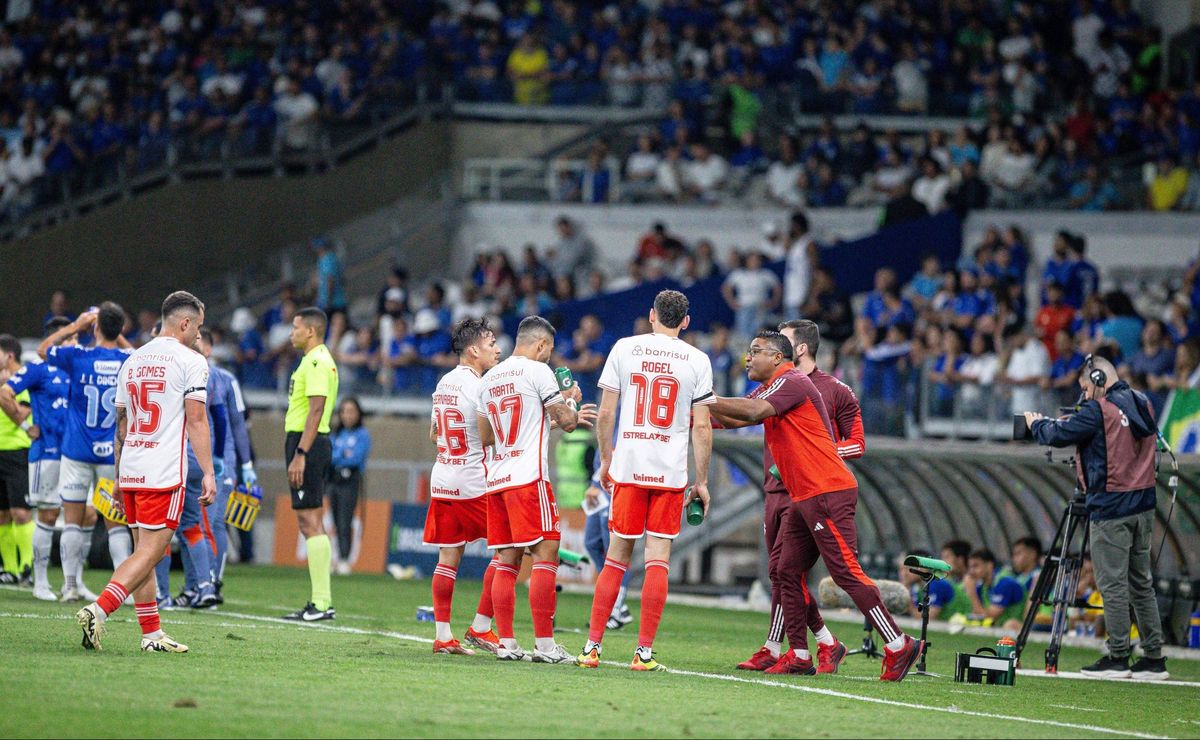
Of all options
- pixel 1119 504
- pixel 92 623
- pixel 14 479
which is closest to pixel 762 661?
pixel 1119 504

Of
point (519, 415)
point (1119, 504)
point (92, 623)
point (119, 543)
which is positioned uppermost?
point (519, 415)

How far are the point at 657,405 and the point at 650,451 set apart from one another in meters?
0.31

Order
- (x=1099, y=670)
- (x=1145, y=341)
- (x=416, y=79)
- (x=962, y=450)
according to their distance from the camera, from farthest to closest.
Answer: (x=416, y=79), (x=1145, y=341), (x=962, y=450), (x=1099, y=670)

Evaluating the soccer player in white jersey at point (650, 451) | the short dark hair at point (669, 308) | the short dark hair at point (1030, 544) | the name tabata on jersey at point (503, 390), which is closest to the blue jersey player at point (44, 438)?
the name tabata on jersey at point (503, 390)

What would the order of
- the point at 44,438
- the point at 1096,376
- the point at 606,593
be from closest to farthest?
the point at 606,593
the point at 1096,376
the point at 44,438

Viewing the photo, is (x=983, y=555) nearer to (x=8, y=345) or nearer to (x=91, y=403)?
(x=91, y=403)

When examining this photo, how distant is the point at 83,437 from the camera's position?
15.1 m

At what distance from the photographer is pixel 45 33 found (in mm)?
36531

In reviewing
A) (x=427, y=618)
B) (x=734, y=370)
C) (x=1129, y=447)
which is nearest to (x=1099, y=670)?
(x=1129, y=447)

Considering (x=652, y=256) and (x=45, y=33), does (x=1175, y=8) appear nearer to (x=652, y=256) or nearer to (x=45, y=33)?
(x=652, y=256)

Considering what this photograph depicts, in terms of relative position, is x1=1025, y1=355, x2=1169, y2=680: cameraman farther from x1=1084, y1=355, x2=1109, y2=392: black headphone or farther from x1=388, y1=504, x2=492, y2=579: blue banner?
x1=388, y1=504, x2=492, y2=579: blue banner

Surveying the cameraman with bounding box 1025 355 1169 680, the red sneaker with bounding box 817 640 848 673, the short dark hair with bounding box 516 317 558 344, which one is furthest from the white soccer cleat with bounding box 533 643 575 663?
the cameraman with bounding box 1025 355 1169 680

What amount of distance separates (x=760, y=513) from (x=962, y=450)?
560 cm

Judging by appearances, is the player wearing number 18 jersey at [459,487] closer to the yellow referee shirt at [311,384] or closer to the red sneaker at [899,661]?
the yellow referee shirt at [311,384]
